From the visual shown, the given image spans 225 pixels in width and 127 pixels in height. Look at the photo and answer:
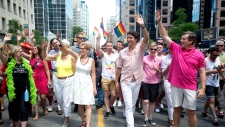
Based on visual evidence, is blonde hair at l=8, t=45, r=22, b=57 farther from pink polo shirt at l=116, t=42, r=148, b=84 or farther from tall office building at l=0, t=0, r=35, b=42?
tall office building at l=0, t=0, r=35, b=42

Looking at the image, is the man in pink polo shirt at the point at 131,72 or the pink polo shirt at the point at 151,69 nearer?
the man in pink polo shirt at the point at 131,72

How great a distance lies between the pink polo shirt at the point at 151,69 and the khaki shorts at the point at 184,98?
39.5 inches

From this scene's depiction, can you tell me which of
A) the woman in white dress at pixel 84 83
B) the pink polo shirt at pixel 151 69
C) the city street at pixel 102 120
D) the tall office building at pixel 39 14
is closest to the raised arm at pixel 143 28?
the pink polo shirt at pixel 151 69

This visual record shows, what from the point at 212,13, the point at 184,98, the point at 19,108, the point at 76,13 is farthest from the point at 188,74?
the point at 76,13

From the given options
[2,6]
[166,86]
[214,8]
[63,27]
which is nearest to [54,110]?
[166,86]

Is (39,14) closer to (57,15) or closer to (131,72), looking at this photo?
(57,15)

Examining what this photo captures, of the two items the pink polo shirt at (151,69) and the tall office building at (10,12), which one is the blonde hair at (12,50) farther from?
the tall office building at (10,12)

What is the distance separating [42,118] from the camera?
15.9 feet

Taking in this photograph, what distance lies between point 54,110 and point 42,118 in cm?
75

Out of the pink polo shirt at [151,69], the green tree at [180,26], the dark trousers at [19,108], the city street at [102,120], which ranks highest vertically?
the green tree at [180,26]

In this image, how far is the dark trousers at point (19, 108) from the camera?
3770 mm

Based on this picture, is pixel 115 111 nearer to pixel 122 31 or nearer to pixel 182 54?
pixel 182 54

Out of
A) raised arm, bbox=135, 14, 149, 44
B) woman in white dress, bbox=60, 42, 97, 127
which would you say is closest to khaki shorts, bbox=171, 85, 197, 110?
raised arm, bbox=135, 14, 149, 44

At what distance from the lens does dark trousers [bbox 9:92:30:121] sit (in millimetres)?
3770
